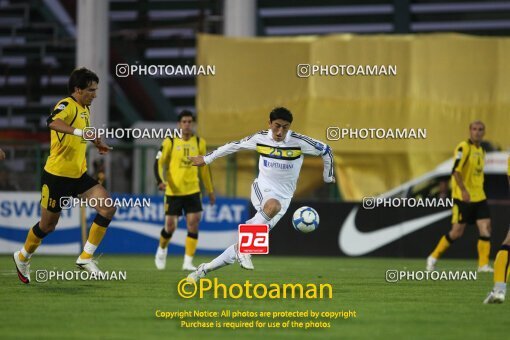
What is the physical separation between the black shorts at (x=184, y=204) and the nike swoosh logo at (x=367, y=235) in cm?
586

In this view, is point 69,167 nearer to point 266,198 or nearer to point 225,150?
point 225,150

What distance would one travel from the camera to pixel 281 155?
40.3 ft

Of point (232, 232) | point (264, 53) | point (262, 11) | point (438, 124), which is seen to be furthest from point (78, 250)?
point (262, 11)

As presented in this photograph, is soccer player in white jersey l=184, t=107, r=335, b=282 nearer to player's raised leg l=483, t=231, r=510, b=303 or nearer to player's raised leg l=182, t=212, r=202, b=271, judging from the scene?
player's raised leg l=483, t=231, r=510, b=303

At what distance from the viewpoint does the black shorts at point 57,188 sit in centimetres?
1255

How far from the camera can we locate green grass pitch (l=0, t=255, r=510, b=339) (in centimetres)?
855

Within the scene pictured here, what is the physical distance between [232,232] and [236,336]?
45.3 feet

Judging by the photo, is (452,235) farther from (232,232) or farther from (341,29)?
A: (341,29)

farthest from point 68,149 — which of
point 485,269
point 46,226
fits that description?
point 485,269

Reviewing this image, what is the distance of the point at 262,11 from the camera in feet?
103

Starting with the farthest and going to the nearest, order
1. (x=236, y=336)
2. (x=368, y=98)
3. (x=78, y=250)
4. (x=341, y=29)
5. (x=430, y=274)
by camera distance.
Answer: (x=341, y=29) < (x=368, y=98) < (x=78, y=250) < (x=430, y=274) < (x=236, y=336)

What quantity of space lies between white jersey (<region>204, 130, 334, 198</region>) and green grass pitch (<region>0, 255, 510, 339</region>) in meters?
1.43

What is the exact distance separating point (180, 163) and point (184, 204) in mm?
655

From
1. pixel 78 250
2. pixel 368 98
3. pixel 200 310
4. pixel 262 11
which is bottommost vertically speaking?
pixel 78 250
